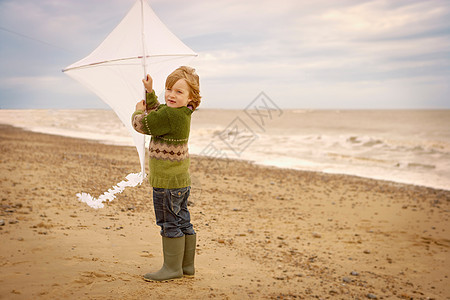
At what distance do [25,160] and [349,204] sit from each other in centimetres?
847

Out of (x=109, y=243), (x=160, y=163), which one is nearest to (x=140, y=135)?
(x=160, y=163)

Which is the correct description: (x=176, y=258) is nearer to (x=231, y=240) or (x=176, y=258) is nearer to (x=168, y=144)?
(x=168, y=144)

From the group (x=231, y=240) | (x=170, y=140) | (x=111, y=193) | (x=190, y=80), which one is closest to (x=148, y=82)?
(x=190, y=80)

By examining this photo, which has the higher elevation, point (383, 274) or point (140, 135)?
point (140, 135)

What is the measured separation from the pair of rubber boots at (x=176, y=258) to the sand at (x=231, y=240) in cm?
10

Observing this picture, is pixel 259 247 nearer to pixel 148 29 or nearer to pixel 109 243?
pixel 109 243

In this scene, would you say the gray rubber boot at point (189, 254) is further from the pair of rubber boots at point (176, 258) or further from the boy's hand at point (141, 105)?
the boy's hand at point (141, 105)

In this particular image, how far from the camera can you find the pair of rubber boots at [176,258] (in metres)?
3.45

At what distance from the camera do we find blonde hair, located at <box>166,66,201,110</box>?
10.4 ft

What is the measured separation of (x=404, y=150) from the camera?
18922mm

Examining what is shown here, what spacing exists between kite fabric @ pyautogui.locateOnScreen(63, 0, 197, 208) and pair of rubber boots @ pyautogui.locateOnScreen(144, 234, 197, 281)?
0.70 meters

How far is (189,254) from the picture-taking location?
12.0ft

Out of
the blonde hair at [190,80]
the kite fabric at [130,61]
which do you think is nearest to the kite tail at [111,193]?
the kite fabric at [130,61]

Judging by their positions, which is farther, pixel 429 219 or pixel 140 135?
pixel 429 219
